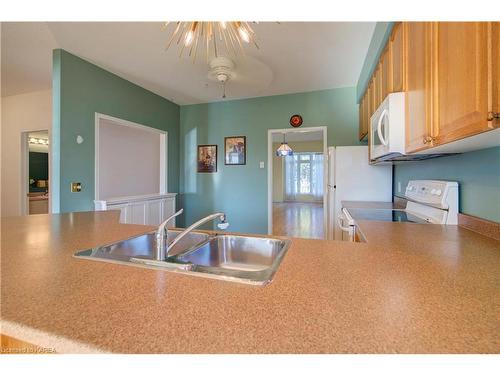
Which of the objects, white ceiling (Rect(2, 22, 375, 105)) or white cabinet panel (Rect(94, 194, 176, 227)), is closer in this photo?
white ceiling (Rect(2, 22, 375, 105))

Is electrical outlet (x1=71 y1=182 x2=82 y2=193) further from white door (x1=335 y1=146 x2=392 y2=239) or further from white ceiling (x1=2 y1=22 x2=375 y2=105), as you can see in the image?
white door (x1=335 y1=146 x2=392 y2=239)

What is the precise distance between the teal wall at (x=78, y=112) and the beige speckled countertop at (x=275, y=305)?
1903mm

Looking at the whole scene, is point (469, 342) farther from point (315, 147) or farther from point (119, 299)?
point (315, 147)

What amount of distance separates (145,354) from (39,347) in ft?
0.81

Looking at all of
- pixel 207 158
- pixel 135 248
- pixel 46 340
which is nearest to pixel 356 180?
pixel 135 248

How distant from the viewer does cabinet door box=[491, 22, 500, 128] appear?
0.67 meters

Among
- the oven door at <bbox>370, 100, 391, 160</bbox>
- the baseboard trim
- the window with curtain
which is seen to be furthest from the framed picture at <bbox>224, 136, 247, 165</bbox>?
the window with curtain

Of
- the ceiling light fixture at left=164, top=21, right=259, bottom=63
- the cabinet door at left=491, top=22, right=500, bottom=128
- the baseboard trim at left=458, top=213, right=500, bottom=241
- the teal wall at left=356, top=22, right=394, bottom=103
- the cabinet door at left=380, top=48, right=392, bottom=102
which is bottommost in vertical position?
the baseboard trim at left=458, top=213, right=500, bottom=241

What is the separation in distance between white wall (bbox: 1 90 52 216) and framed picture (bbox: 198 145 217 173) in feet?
7.81

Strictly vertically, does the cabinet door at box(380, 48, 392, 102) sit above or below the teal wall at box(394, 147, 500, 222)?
above

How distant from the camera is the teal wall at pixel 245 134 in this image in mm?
3490

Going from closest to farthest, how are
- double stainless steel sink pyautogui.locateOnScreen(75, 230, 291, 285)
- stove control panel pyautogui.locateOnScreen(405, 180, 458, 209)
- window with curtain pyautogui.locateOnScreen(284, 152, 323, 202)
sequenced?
double stainless steel sink pyautogui.locateOnScreen(75, 230, 291, 285) < stove control panel pyautogui.locateOnScreen(405, 180, 458, 209) < window with curtain pyautogui.locateOnScreen(284, 152, 323, 202)

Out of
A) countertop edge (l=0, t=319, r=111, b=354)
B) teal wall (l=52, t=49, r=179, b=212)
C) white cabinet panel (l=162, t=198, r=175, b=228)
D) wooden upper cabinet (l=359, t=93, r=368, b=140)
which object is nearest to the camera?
countertop edge (l=0, t=319, r=111, b=354)
